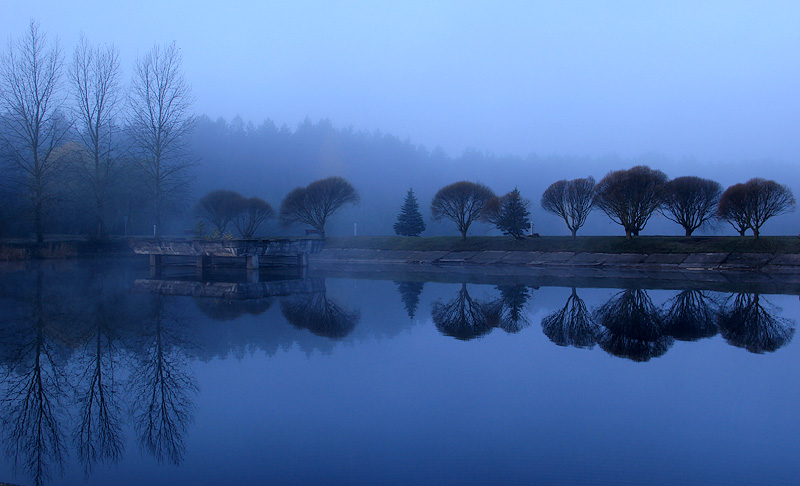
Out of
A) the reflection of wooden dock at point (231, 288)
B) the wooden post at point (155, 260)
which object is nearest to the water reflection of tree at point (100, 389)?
the reflection of wooden dock at point (231, 288)

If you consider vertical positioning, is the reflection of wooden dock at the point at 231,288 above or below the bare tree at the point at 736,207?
below

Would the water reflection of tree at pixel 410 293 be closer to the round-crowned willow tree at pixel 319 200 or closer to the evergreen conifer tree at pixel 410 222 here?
the round-crowned willow tree at pixel 319 200

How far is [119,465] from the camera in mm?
3291

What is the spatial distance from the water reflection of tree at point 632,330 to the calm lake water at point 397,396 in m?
0.05

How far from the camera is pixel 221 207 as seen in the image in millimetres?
31672

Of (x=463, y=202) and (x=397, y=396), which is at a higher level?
(x=463, y=202)

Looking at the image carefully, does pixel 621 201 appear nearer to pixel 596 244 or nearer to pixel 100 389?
pixel 596 244

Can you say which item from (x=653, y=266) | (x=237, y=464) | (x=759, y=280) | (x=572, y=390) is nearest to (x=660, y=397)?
(x=572, y=390)

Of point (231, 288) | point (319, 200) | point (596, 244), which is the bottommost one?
point (231, 288)

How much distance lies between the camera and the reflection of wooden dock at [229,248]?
641 inches

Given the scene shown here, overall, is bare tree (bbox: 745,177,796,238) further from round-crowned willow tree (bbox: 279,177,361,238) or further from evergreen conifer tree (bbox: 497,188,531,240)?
round-crowned willow tree (bbox: 279,177,361,238)

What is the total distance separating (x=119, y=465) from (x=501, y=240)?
23.5 meters

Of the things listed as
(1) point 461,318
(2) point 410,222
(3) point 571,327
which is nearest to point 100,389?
(1) point 461,318

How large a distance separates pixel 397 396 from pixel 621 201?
842 inches
